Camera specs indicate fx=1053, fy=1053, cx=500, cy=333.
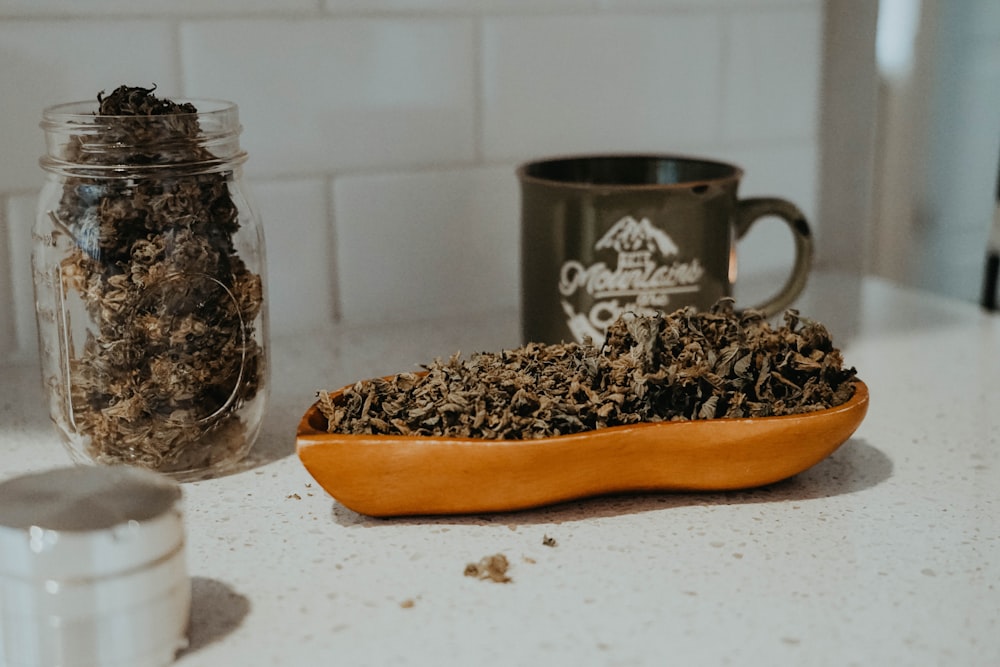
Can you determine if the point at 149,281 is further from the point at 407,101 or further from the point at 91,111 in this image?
the point at 407,101

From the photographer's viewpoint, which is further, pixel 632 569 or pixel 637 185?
pixel 637 185

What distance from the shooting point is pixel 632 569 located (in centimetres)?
50

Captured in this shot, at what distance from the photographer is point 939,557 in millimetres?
518

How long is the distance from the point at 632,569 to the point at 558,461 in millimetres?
66

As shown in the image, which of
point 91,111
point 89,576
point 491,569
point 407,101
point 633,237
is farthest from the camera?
point 407,101

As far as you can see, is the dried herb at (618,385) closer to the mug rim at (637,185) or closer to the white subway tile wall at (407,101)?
the mug rim at (637,185)

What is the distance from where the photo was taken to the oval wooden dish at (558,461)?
52cm

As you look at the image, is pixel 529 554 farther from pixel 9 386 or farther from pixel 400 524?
pixel 9 386

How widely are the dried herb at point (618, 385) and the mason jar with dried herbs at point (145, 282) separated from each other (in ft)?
0.27

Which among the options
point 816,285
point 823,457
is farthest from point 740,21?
point 823,457

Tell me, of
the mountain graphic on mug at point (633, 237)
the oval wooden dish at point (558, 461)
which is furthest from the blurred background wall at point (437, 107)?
the oval wooden dish at point (558, 461)

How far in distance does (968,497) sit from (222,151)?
46 cm

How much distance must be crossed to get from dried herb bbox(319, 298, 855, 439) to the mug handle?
17 cm

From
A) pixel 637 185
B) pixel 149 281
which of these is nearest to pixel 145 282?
pixel 149 281
